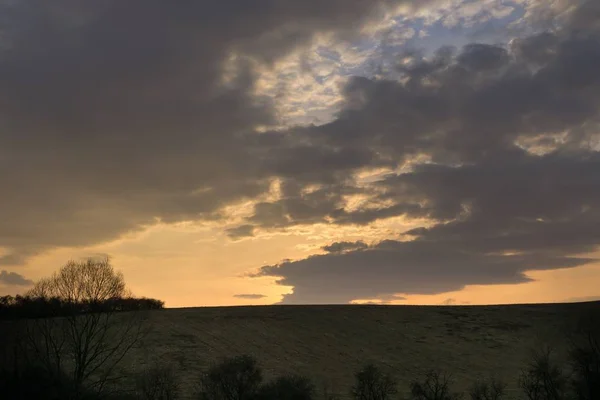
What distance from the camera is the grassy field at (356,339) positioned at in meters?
71.6

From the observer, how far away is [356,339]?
284 feet

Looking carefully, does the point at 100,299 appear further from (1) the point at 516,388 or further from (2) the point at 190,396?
(1) the point at 516,388

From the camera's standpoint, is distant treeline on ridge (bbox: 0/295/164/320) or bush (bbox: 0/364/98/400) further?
distant treeline on ridge (bbox: 0/295/164/320)

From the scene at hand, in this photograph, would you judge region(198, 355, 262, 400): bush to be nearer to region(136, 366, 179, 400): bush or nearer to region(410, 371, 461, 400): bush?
region(136, 366, 179, 400): bush

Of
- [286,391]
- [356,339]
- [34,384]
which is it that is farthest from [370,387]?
[356,339]

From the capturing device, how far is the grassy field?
235 ft

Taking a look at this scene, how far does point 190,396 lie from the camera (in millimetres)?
58344

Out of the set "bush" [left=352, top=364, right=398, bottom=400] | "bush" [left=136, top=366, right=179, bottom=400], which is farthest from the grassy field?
"bush" [left=136, top=366, right=179, bottom=400]

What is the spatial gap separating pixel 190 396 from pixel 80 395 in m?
10.8

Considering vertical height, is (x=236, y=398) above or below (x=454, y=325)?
below

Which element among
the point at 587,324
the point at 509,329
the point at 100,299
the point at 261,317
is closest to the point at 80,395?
the point at 100,299

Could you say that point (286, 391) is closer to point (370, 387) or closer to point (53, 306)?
point (370, 387)

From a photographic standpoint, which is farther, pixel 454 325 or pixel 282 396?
pixel 454 325

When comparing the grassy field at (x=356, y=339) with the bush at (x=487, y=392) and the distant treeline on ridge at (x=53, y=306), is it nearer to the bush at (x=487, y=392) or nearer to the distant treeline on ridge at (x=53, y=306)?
A: the bush at (x=487, y=392)
